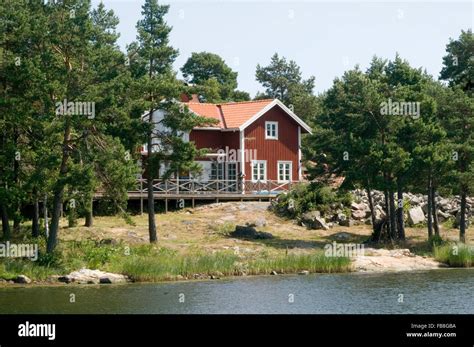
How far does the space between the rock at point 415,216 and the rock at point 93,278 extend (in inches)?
832

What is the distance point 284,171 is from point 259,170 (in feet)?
6.93

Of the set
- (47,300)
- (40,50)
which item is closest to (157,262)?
(47,300)

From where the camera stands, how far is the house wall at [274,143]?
6219 cm

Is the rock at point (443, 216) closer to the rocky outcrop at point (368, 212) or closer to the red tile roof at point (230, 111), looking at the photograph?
the rocky outcrop at point (368, 212)

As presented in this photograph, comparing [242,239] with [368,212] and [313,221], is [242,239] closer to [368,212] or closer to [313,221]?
[313,221]

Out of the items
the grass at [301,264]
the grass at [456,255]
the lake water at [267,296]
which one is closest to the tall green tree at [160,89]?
the grass at [301,264]

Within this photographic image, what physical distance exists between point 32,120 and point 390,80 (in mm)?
19431

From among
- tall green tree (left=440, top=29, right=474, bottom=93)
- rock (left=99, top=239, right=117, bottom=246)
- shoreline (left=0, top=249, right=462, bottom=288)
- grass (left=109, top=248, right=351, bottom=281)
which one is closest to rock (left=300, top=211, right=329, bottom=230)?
shoreline (left=0, top=249, right=462, bottom=288)

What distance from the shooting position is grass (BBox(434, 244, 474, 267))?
138 feet

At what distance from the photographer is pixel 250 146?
6206 centimetres
